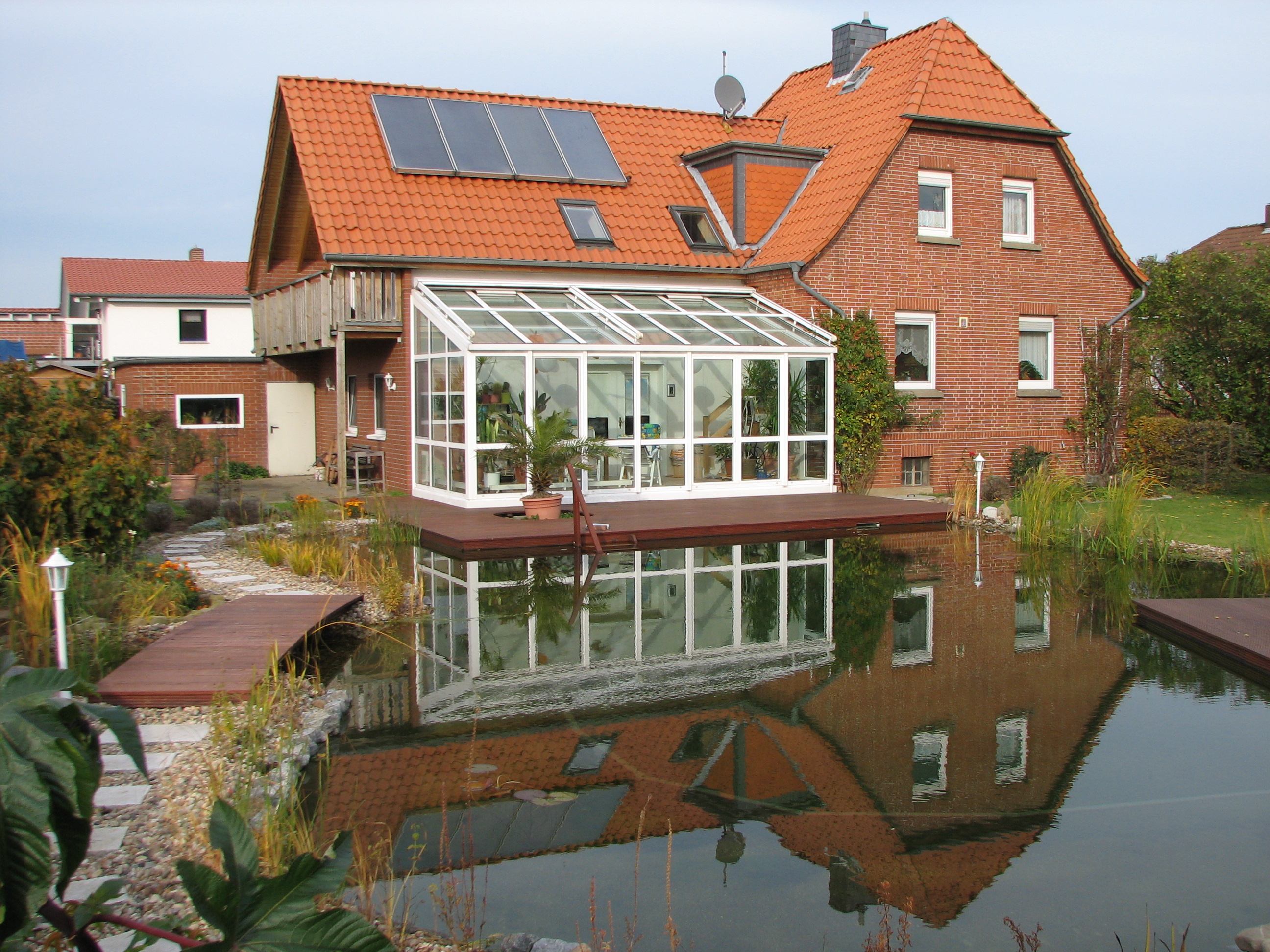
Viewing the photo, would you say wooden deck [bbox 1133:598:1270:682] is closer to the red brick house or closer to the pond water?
the pond water

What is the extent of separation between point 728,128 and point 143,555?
14244mm

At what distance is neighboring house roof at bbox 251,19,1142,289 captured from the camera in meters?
16.5

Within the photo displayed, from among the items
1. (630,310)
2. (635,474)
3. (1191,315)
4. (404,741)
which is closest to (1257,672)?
(404,741)

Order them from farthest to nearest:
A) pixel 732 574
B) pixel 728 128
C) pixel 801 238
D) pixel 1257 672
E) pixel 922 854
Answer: pixel 728 128, pixel 801 238, pixel 732 574, pixel 1257 672, pixel 922 854

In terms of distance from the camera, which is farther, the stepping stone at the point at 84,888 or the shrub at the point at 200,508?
the shrub at the point at 200,508

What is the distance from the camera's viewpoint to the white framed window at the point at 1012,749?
5.34 m

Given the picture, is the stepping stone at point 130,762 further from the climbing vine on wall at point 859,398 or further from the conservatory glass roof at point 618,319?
the climbing vine on wall at point 859,398

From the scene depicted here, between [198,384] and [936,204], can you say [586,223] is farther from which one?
[198,384]

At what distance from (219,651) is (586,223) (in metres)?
12.1

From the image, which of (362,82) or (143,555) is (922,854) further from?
(362,82)

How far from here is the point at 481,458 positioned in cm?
1476

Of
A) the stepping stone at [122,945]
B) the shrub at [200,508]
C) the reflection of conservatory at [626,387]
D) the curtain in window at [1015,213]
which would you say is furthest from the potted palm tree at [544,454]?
the stepping stone at [122,945]

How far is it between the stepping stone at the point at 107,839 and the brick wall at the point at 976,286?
46.7ft

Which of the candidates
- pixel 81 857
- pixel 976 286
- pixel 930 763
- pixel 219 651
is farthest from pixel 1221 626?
pixel 976 286
